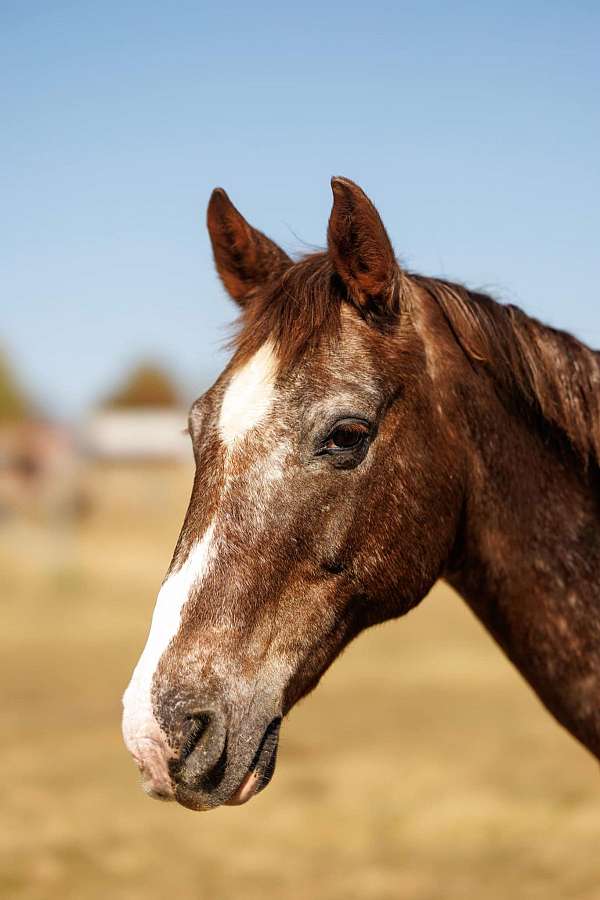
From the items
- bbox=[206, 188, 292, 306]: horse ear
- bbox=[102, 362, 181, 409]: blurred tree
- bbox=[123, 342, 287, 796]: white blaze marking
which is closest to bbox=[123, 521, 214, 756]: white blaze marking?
bbox=[123, 342, 287, 796]: white blaze marking

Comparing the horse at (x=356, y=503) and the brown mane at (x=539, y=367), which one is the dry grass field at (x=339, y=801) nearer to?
the horse at (x=356, y=503)

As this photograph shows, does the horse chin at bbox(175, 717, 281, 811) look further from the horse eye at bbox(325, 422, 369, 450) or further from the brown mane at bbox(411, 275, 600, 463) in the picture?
the brown mane at bbox(411, 275, 600, 463)

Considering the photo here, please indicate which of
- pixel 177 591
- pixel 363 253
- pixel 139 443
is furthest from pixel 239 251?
pixel 139 443

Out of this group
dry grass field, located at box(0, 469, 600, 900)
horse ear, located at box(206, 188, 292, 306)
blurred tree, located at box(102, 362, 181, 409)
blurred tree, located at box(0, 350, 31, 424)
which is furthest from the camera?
blurred tree, located at box(102, 362, 181, 409)

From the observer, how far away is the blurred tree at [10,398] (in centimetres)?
6000

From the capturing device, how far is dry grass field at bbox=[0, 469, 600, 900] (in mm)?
6004

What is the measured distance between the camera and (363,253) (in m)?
2.84

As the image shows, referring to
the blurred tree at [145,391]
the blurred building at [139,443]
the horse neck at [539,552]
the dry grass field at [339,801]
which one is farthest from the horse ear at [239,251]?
the blurred tree at [145,391]

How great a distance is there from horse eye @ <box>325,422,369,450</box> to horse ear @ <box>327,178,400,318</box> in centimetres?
41

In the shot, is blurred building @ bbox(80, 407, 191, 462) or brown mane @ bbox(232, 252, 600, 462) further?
blurred building @ bbox(80, 407, 191, 462)

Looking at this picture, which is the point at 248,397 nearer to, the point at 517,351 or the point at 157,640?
the point at 157,640

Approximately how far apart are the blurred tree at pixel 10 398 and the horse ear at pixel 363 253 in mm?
59176

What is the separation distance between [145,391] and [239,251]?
85060 millimetres

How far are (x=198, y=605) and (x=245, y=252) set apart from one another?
144 cm
